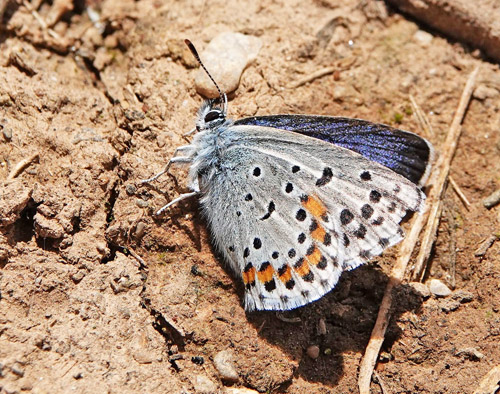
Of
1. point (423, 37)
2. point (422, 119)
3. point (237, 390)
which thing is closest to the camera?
point (237, 390)

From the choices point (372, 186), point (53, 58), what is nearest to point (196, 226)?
Result: point (372, 186)

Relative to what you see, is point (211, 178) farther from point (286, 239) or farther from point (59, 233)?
point (59, 233)

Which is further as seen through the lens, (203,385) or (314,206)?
(314,206)

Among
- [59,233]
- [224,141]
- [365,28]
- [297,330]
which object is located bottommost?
[297,330]

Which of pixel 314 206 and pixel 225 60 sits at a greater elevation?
pixel 225 60

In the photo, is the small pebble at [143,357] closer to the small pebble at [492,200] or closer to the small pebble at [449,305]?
the small pebble at [449,305]

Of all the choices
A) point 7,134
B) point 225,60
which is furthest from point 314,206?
point 7,134

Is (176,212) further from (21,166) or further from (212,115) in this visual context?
(21,166)

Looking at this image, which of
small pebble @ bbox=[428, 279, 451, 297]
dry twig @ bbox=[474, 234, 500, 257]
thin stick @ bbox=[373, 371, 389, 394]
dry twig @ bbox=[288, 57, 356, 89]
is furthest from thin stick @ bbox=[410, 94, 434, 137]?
thin stick @ bbox=[373, 371, 389, 394]
